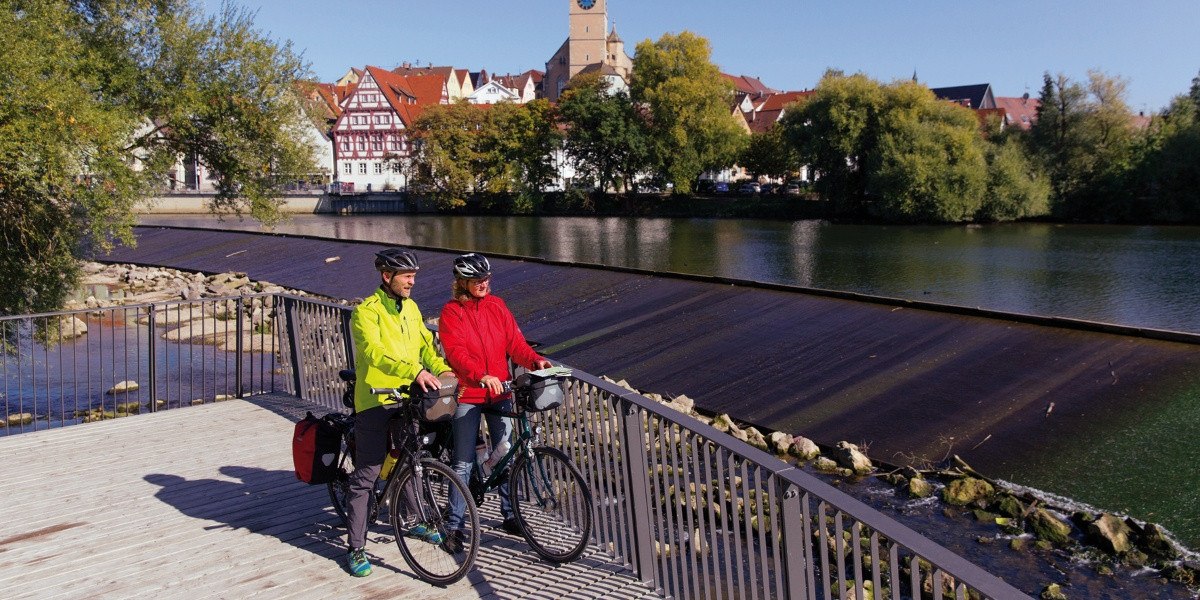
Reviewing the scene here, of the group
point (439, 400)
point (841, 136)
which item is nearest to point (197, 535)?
point (439, 400)

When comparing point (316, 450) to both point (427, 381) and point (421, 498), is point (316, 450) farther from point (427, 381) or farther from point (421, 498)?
point (427, 381)

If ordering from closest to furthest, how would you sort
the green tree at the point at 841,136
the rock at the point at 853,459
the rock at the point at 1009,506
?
the rock at the point at 1009,506, the rock at the point at 853,459, the green tree at the point at 841,136

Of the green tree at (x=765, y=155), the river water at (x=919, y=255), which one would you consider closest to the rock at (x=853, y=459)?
the river water at (x=919, y=255)

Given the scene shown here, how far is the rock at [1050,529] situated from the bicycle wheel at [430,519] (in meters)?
7.38

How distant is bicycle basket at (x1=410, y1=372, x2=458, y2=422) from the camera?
5016 mm

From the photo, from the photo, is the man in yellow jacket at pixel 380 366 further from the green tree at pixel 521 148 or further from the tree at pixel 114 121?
the green tree at pixel 521 148

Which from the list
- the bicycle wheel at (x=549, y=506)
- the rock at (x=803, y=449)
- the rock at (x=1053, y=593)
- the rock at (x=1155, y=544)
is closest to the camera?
the bicycle wheel at (x=549, y=506)

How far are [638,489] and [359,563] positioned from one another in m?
1.79

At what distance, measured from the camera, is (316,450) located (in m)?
5.62

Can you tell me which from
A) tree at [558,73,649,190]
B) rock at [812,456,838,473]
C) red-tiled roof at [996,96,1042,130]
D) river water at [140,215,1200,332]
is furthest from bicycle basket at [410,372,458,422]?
red-tiled roof at [996,96,1042,130]

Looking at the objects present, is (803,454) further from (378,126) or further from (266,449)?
(378,126)

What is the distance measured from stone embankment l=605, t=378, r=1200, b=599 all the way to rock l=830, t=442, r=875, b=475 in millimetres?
14

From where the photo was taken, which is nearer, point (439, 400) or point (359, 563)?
point (439, 400)

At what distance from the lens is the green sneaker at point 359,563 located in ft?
17.4
